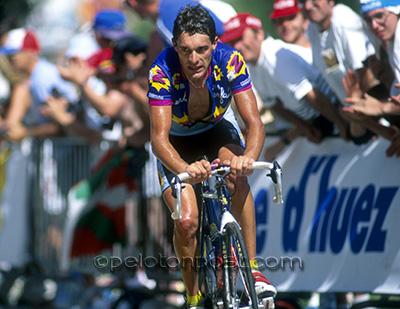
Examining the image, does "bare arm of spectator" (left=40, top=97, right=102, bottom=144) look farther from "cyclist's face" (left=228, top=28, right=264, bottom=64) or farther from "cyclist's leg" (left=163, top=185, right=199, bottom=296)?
"cyclist's leg" (left=163, top=185, right=199, bottom=296)

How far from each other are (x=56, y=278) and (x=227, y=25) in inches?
163

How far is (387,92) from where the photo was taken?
6.96 m

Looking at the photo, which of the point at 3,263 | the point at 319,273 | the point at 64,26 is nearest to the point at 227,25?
the point at 319,273

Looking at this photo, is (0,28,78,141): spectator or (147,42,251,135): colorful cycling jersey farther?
(0,28,78,141): spectator

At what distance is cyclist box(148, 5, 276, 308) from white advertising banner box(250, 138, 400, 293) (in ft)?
4.90

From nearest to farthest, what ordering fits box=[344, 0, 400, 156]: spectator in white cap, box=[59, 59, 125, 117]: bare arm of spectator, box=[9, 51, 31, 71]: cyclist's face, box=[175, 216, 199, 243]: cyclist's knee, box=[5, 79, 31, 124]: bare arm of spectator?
box=[175, 216, 199, 243]: cyclist's knee < box=[344, 0, 400, 156]: spectator in white cap < box=[59, 59, 125, 117]: bare arm of spectator < box=[5, 79, 31, 124]: bare arm of spectator < box=[9, 51, 31, 71]: cyclist's face

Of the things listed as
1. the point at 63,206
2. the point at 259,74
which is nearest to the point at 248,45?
the point at 259,74

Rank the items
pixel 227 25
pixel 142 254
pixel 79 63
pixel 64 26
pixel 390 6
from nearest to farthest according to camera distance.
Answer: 1. pixel 390 6
2. pixel 227 25
3. pixel 142 254
4. pixel 79 63
5. pixel 64 26

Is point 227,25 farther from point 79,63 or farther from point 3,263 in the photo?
point 3,263

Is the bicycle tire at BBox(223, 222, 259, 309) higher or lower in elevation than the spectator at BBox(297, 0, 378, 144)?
lower

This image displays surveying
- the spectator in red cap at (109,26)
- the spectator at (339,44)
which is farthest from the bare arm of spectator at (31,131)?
the spectator at (339,44)

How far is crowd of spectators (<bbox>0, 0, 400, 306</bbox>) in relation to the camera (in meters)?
6.92

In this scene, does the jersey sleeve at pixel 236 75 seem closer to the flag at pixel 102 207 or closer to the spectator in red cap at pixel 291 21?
the spectator in red cap at pixel 291 21

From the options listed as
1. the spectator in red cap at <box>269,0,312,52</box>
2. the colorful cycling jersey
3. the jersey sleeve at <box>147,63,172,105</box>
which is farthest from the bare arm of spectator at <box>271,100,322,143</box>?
the jersey sleeve at <box>147,63,172,105</box>
